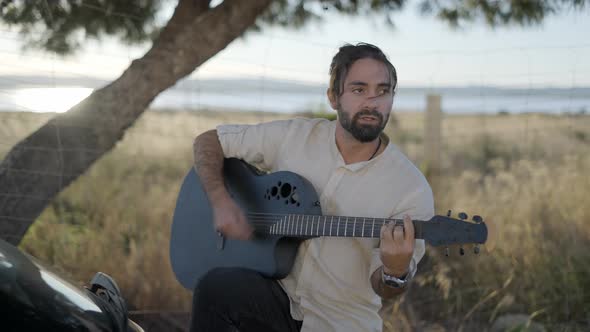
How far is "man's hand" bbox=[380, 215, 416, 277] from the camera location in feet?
8.50

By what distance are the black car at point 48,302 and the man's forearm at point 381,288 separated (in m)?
0.83

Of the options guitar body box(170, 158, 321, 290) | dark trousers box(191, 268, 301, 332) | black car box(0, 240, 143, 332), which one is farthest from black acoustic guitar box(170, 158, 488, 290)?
black car box(0, 240, 143, 332)

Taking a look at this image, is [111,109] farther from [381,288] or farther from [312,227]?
[381,288]

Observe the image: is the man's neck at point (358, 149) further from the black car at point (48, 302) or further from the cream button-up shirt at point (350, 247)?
the black car at point (48, 302)

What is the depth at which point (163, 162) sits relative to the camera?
472 inches

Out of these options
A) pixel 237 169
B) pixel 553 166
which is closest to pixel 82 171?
pixel 237 169

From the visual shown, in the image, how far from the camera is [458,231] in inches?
102

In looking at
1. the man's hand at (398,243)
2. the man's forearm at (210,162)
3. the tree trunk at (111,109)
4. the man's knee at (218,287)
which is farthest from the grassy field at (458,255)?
the man's hand at (398,243)

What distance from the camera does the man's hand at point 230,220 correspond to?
3.21m

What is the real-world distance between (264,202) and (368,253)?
516mm

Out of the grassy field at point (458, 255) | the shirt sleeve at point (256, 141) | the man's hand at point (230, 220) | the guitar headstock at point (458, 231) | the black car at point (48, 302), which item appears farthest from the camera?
the grassy field at point (458, 255)

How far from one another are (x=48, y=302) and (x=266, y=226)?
1.06 meters

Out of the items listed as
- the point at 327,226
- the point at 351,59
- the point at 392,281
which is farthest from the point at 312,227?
the point at 351,59

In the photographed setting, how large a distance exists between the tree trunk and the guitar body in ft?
4.11
